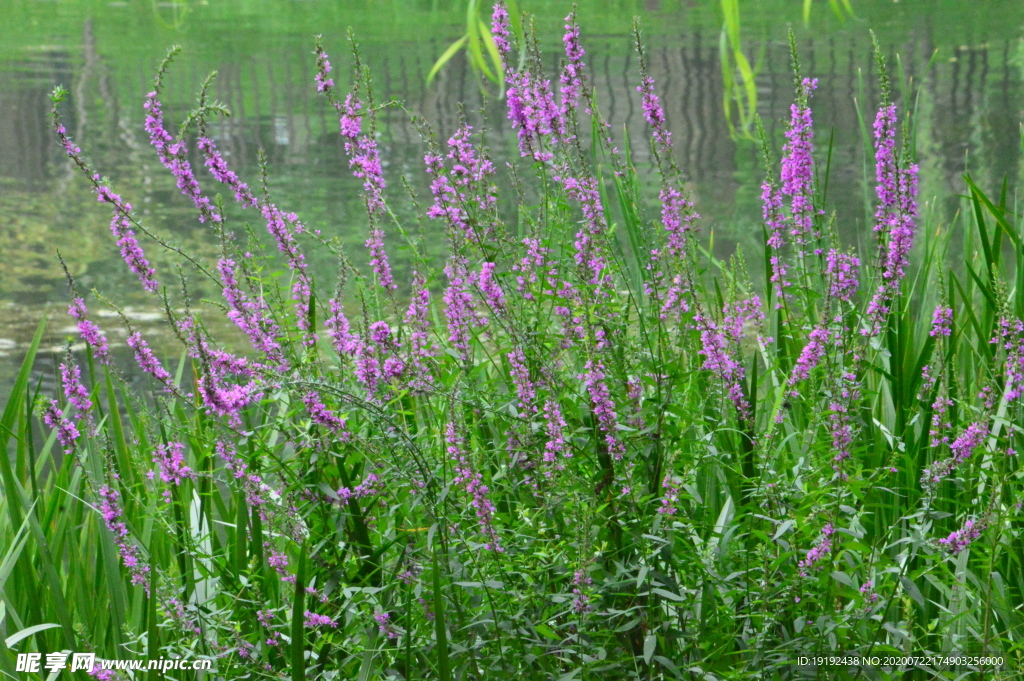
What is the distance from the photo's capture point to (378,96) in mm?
10883

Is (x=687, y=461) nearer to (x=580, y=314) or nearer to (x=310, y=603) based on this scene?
(x=580, y=314)

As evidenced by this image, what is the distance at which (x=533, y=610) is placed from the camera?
182cm

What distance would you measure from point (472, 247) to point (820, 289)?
1103 millimetres

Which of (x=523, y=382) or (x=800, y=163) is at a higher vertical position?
(x=800, y=163)

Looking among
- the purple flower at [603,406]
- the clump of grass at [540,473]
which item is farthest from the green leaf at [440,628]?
the purple flower at [603,406]

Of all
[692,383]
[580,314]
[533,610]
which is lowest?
[533,610]

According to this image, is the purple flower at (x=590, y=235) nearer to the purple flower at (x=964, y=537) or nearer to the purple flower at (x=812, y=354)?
the purple flower at (x=812, y=354)

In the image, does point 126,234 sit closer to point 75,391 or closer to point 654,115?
point 75,391

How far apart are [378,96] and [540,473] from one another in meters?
9.56

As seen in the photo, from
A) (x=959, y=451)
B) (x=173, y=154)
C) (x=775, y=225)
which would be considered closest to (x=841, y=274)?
(x=775, y=225)

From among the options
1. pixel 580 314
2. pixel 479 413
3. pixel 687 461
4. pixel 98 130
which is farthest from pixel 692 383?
pixel 98 130

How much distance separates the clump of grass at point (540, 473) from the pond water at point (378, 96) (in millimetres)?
615

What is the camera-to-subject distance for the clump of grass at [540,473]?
1.72 m

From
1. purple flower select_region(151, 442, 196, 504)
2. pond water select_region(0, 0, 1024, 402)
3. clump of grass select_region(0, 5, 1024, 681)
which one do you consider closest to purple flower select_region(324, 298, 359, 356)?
clump of grass select_region(0, 5, 1024, 681)
